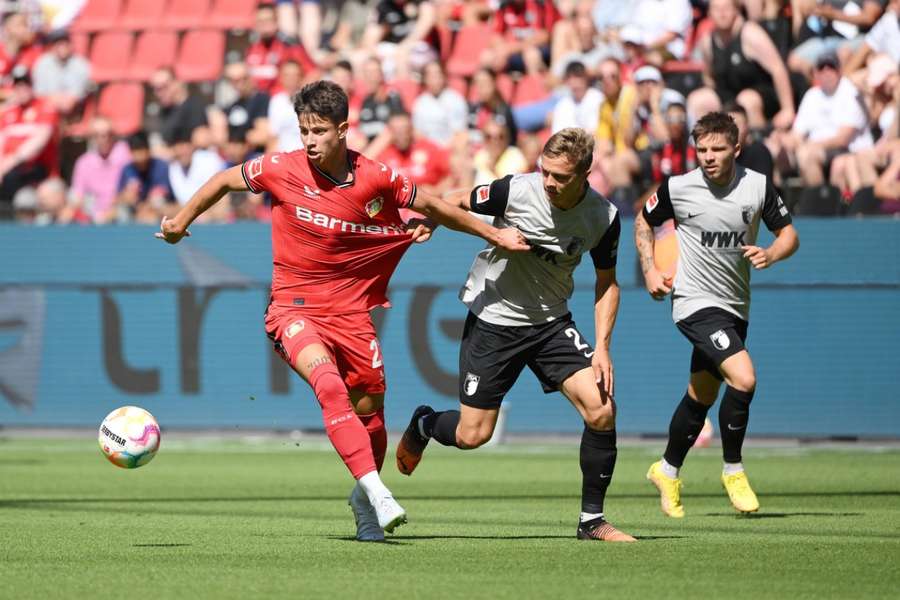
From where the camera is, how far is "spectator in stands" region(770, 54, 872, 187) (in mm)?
17328

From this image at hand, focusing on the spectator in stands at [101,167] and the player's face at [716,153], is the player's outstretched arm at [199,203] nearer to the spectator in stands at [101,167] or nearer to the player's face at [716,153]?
the player's face at [716,153]

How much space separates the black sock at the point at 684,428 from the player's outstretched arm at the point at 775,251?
1.17 metres

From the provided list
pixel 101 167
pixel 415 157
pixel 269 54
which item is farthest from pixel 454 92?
pixel 101 167

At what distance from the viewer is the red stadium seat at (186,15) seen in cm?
2591

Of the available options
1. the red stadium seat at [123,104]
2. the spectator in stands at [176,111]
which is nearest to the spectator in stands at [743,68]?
the spectator in stands at [176,111]

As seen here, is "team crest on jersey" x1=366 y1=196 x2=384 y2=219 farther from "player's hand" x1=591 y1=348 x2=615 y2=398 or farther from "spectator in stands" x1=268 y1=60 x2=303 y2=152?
"spectator in stands" x1=268 y1=60 x2=303 y2=152

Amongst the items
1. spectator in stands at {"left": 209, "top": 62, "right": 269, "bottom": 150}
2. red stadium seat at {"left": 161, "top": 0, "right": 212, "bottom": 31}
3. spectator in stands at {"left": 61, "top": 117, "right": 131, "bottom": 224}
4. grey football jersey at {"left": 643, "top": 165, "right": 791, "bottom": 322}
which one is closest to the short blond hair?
grey football jersey at {"left": 643, "top": 165, "right": 791, "bottom": 322}

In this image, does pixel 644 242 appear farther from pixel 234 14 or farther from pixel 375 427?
pixel 234 14

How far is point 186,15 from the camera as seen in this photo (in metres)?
26.2

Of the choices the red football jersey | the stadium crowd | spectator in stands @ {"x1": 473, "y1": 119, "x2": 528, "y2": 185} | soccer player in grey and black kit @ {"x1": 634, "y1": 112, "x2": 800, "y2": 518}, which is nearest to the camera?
the red football jersey

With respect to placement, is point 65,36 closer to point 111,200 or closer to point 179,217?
point 111,200

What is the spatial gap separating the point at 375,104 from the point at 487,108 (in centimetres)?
147

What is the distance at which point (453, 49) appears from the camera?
2250 cm

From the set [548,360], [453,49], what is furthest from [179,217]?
[453,49]
